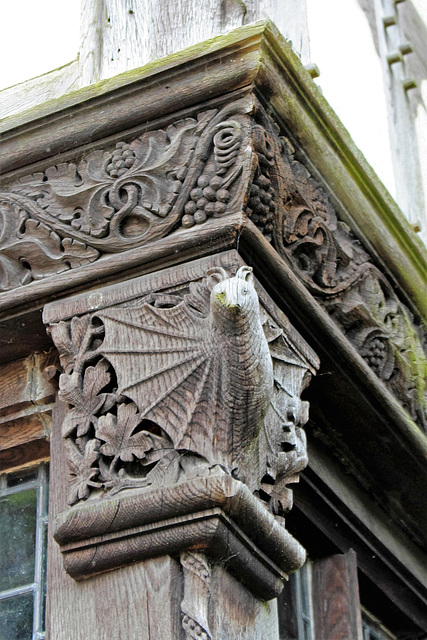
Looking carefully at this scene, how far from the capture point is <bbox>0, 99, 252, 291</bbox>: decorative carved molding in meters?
2.44

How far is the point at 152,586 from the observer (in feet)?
7.18

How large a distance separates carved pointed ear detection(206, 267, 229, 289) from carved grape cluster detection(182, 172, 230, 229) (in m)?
0.13

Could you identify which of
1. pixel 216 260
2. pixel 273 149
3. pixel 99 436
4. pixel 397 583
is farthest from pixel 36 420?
pixel 397 583

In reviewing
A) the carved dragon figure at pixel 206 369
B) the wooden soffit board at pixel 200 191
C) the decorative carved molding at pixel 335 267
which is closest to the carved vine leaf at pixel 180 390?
the carved dragon figure at pixel 206 369

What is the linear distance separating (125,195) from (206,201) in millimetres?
205

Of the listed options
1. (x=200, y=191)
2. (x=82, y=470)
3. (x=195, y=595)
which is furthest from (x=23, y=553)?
(x=200, y=191)

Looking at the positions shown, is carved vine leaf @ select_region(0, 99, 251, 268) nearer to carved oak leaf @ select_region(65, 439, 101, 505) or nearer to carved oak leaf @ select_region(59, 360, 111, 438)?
carved oak leaf @ select_region(59, 360, 111, 438)

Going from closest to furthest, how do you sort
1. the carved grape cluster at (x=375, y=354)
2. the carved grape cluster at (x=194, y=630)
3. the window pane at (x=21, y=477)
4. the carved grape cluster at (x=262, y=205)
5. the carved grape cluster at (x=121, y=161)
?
the carved grape cluster at (x=194, y=630) → the carved grape cluster at (x=262, y=205) → the carved grape cluster at (x=121, y=161) → the window pane at (x=21, y=477) → the carved grape cluster at (x=375, y=354)

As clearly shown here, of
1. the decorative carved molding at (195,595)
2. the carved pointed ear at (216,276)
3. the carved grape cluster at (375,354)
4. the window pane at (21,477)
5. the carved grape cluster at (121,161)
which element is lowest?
the decorative carved molding at (195,595)

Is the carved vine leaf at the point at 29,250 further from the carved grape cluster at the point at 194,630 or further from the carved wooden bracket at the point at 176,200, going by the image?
the carved grape cluster at the point at 194,630

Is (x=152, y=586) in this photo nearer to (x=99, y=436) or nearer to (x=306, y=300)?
(x=99, y=436)

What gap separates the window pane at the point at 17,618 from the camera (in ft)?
8.38

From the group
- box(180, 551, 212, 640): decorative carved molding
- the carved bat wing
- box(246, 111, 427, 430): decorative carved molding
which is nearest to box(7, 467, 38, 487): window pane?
the carved bat wing

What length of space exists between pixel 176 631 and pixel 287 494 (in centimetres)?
43
